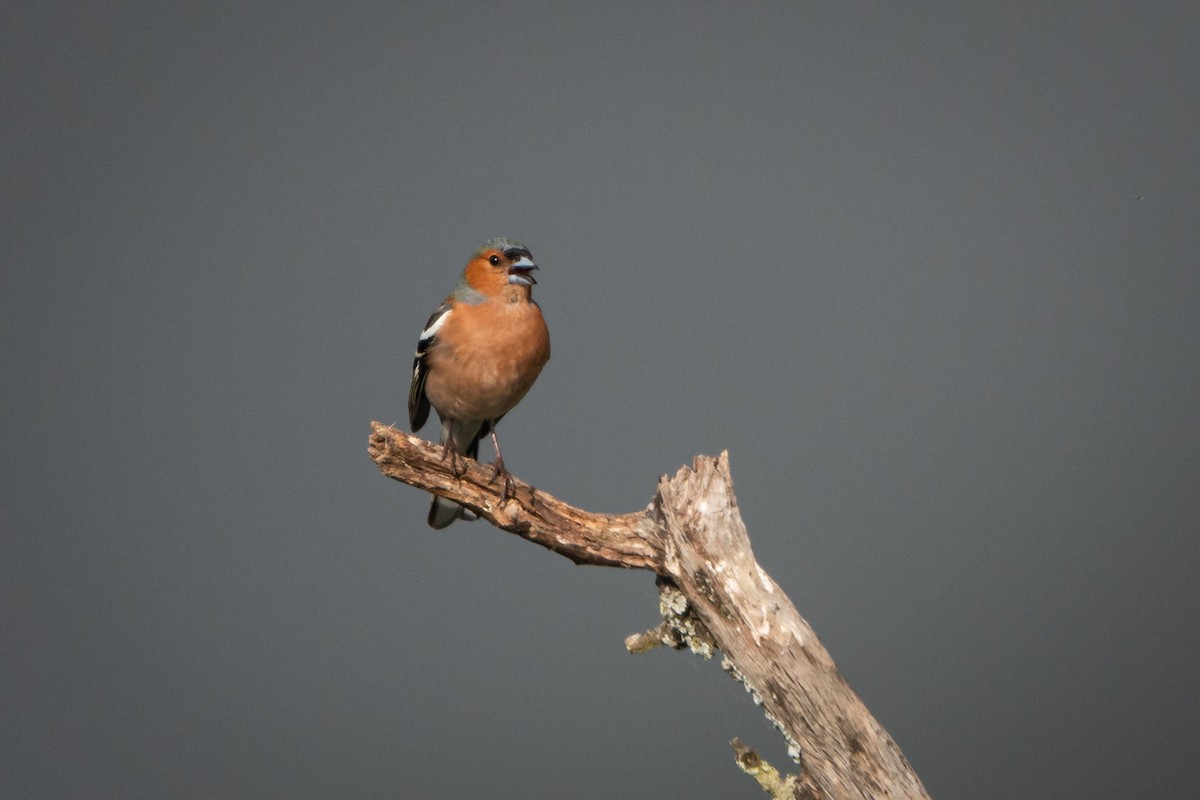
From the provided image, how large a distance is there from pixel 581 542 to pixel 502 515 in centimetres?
35

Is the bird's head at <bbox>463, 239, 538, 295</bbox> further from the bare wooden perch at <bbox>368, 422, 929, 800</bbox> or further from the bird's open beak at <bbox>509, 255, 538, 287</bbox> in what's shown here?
the bare wooden perch at <bbox>368, 422, 929, 800</bbox>

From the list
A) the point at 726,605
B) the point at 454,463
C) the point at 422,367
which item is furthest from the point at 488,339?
the point at 726,605

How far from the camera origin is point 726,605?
3.91 meters

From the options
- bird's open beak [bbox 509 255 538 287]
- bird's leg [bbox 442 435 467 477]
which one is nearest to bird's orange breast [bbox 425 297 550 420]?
bird's open beak [bbox 509 255 538 287]

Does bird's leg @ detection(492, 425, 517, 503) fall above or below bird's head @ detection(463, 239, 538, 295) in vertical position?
below

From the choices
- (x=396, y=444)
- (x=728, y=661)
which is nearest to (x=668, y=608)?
(x=728, y=661)

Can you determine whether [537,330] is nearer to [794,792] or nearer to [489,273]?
[489,273]

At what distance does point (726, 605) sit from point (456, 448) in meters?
1.88

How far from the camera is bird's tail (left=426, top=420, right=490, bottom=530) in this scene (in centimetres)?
523

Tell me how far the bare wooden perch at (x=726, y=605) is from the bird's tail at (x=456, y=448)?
0.86 m

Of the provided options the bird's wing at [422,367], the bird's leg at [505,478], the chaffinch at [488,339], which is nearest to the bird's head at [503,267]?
the chaffinch at [488,339]

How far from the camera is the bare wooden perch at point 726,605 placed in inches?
148

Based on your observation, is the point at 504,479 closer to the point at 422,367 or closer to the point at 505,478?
the point at 505,478

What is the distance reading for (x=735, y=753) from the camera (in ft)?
13.1
